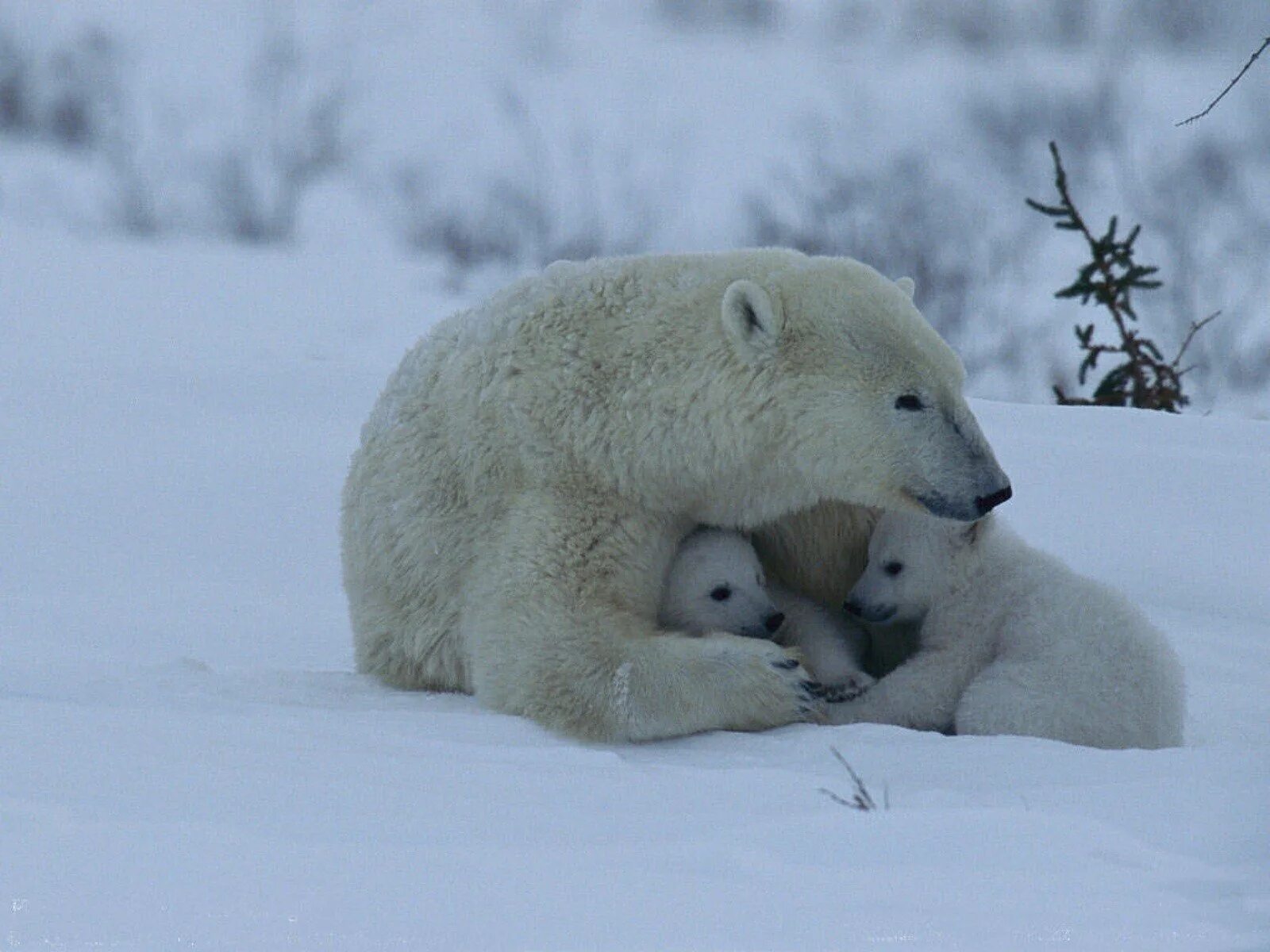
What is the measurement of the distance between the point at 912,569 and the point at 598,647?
752 millimetres

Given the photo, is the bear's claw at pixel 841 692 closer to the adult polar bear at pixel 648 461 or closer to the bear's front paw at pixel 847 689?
the bear's front paw at pixel 847 689

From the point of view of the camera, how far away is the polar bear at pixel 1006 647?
3.34 meters

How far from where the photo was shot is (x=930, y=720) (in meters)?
3.58

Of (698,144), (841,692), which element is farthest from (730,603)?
(698,144)

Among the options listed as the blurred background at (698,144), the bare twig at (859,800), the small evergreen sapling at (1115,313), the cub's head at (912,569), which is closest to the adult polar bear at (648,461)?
the cub's head at (912,569)

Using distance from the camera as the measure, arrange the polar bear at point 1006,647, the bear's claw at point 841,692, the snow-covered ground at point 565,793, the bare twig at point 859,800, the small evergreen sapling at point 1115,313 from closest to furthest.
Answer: the snow-covered ground at point 565,793
the bare twig at point 859,800
the polar bear at point 1006,647
the bear's claw at point 841,692
the small evergreen sapling at point 1115,313

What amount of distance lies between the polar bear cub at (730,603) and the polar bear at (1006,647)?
0.34ft

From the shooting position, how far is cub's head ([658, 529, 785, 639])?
3.71 meters

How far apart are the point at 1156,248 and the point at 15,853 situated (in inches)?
454

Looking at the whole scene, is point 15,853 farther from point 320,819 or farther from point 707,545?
point 707,545

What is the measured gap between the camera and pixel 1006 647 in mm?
3562

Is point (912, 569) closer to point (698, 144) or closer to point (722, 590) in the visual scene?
point (722, 590)

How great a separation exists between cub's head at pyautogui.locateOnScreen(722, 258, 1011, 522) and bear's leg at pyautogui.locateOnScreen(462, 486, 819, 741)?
1.27 ft

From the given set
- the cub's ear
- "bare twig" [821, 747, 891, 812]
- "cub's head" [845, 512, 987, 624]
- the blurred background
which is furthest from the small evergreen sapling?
"bare twig" [821, 747, 891, 812]
